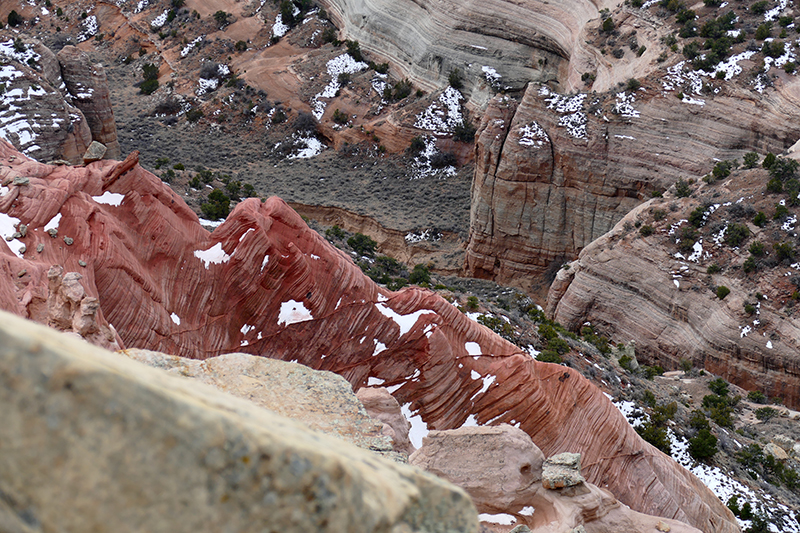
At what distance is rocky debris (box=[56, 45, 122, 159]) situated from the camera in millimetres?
40469

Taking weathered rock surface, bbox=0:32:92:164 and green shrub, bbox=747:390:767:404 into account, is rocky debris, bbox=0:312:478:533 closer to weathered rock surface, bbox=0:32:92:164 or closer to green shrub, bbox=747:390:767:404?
green shrub, bbox=747:390:767:404

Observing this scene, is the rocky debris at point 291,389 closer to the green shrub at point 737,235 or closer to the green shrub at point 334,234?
the green shrub at point 737,235

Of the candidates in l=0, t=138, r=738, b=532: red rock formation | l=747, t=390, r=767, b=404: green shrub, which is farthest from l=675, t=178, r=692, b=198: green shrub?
l=0, t=138, r=738, b=532: red rock formation

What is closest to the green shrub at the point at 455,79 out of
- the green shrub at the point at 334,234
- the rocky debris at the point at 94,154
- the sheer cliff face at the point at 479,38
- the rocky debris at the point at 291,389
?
the sheer cliff face at the point at 479,38

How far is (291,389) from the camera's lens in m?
10.3

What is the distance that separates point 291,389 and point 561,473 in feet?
18.4

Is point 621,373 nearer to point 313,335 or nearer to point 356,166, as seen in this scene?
point 313,335

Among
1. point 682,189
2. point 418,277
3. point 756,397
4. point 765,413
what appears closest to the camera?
point 765,413

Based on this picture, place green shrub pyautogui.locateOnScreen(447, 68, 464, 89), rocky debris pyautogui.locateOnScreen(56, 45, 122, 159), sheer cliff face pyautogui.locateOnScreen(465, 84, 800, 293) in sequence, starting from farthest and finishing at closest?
green shrub pyautogui.locateOnScreen(447, 68, 464, 89) < rocky debris pyautogui.locateOnScreen(56, 45, 122, 159) < sheer cliff face pyautogui.locateOnScreen(465, 84, 800, 293)

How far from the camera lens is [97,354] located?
150 inches

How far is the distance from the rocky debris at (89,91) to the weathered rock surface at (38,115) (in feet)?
4.88

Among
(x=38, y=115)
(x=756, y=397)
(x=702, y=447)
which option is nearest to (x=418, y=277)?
(x=756, y=397)

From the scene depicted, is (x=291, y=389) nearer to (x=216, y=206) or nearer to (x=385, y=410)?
(x=385, y=410)

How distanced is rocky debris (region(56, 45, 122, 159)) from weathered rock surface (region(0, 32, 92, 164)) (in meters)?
1.49
